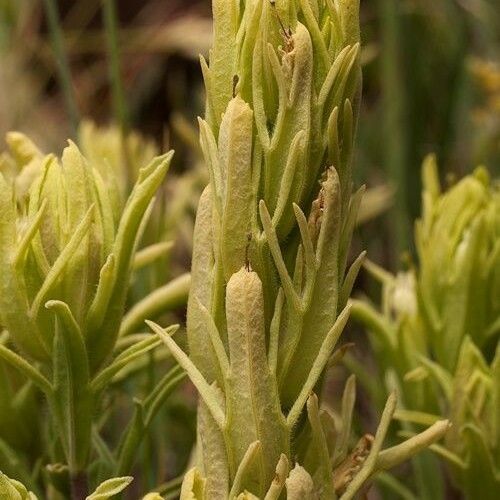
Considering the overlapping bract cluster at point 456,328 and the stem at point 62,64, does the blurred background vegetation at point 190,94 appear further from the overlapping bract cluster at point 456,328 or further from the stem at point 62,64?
the overlapping bract cluster at point 456,328

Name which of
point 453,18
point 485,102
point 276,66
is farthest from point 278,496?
point 485,102

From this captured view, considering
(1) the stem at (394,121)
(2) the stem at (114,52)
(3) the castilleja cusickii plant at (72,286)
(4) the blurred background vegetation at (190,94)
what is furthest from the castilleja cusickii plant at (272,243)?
(1) the stem at (394,121)

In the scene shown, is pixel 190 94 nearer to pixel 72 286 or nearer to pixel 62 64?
pixel 62 64

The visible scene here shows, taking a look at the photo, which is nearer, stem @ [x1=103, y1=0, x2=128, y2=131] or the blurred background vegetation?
stem @ [x1=103, y1=0, x2=128, y2=131]

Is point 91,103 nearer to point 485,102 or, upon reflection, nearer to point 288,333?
point 485,102

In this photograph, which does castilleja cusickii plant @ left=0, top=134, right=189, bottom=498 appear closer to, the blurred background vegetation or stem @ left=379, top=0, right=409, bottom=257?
→ the blurred background vegetation

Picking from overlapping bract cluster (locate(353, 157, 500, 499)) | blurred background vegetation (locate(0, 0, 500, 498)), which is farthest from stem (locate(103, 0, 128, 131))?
overlapping bract cluster (locate(353, 157, 500, 499))
